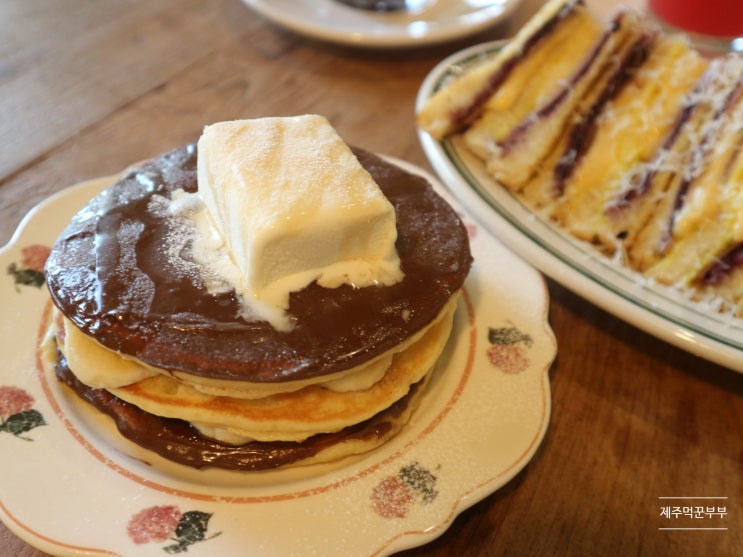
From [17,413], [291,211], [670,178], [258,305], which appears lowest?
[670,178]

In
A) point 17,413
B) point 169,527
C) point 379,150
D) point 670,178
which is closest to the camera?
point 169,527

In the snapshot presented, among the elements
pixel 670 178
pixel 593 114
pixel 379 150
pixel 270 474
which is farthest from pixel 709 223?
pixel 270 474

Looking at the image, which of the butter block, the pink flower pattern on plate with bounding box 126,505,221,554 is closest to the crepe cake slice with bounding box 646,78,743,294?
the butter block

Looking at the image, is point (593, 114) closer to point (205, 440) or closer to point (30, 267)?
point (205, 440)

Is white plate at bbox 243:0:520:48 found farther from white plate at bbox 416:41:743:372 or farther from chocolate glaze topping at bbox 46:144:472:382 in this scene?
chocolate glaze topping at bbox 46:144:472:382

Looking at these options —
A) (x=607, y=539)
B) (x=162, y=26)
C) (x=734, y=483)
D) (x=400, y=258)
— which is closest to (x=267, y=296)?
(x=400, y=258)

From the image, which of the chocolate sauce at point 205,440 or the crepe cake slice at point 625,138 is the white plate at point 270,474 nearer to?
the chocolate sauce at point 205,440
